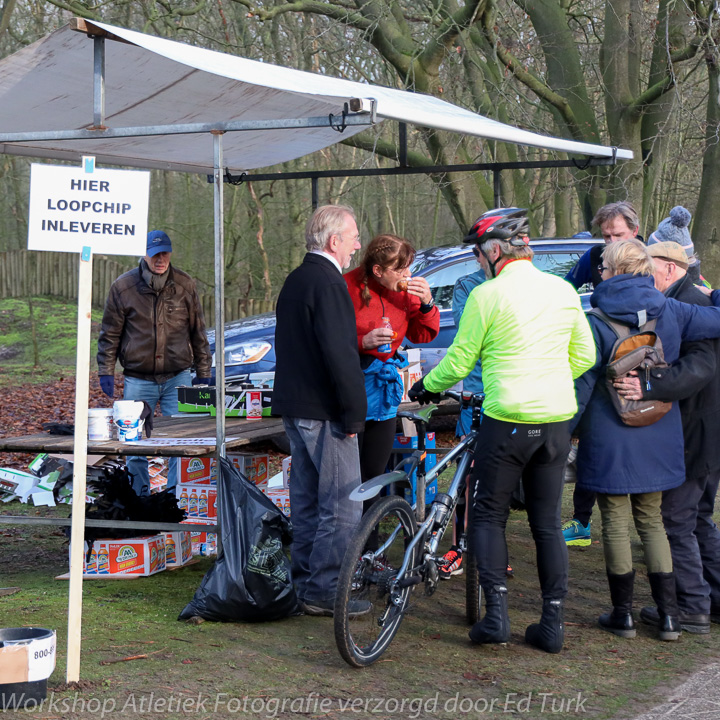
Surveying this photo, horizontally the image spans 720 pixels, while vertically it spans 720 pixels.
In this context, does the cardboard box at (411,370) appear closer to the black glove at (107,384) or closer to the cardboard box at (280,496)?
the cardboard box at (280,496)

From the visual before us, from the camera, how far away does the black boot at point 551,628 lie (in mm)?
4383

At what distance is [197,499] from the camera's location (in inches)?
238

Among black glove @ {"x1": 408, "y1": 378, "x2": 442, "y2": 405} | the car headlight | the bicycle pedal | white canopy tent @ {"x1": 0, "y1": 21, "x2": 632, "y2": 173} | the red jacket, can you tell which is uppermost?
white canopy tent @ {"x1": 0, "y1": 21, "x2": 632, "y2": 173}

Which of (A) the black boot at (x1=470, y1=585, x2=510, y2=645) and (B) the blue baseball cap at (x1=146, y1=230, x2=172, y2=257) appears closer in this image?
(A) the black boot at (x1=470, y1=585, x2=510, y2=645)

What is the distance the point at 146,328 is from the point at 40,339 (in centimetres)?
1514

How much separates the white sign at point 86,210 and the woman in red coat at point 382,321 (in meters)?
1.34

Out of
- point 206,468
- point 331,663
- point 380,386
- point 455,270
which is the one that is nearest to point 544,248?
point 455,270

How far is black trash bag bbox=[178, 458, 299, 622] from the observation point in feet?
15.2

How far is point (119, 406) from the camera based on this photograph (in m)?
5.13

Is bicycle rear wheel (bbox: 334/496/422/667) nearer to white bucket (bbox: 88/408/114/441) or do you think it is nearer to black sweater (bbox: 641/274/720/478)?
black sweater (bbox: 641/274/720/478)

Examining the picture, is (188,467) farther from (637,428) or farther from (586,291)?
(586,291)

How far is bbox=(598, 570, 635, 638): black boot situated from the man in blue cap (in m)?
3.36

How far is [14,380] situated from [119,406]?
40.0 ft

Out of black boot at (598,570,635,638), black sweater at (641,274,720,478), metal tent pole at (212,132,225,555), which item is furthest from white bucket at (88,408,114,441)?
black sweater at (641,274,720,478)
